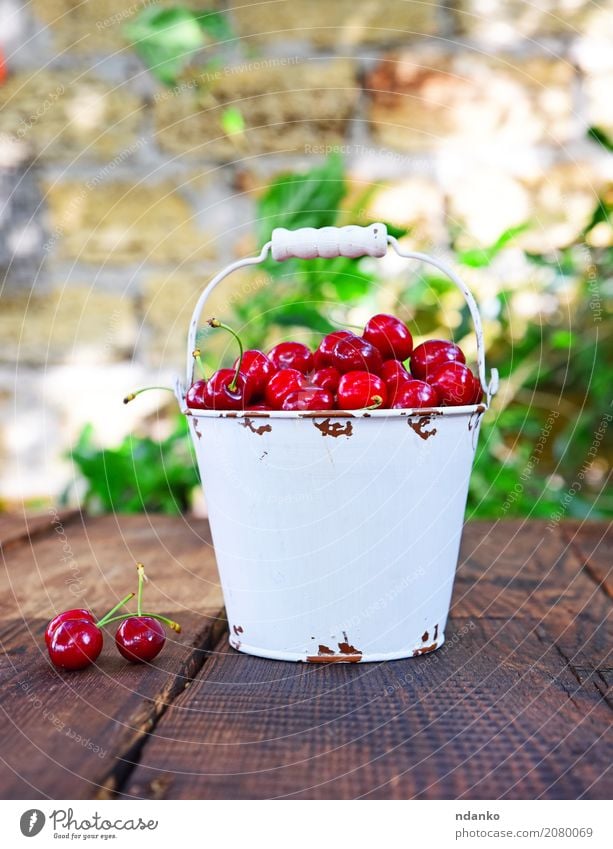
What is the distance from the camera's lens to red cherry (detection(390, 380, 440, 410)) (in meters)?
0.72

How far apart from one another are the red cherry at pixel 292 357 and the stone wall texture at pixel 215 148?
90 centimetres

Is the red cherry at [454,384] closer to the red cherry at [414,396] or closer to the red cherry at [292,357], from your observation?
the red cherry at [414,396]

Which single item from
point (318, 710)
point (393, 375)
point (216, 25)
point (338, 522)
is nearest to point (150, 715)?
point (318, 710)

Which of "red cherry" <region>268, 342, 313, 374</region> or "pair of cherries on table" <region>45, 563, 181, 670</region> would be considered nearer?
"pair of cherries on table" <region>45, 563, 181, 670</region>

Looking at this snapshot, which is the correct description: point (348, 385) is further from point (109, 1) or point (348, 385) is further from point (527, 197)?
point (109, 1)

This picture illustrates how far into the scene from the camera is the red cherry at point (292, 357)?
32.4 inches

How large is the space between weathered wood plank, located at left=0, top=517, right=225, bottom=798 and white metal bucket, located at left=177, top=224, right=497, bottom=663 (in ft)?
0.30

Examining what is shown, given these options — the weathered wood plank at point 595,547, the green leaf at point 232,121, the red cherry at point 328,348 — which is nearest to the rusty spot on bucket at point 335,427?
the red cherry at point 328,348

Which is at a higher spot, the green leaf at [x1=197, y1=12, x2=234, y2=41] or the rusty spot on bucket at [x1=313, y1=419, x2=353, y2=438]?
the green leaf at [x1=197, y1=12, x2=234, y2=41]

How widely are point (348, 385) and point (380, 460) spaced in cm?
7

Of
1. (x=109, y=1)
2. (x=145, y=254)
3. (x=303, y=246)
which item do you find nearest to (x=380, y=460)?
(x=303, y=246)

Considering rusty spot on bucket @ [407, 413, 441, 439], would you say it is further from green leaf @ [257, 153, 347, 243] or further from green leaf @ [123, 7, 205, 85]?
green leaf @ [123, 7, 205, 85]

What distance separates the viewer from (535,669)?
705 millimetres

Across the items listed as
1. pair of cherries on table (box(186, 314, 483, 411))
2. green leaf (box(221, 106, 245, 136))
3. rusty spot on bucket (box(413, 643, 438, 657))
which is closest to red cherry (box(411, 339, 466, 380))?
pair of cherries on table (box(186, 314, 483, 411))
